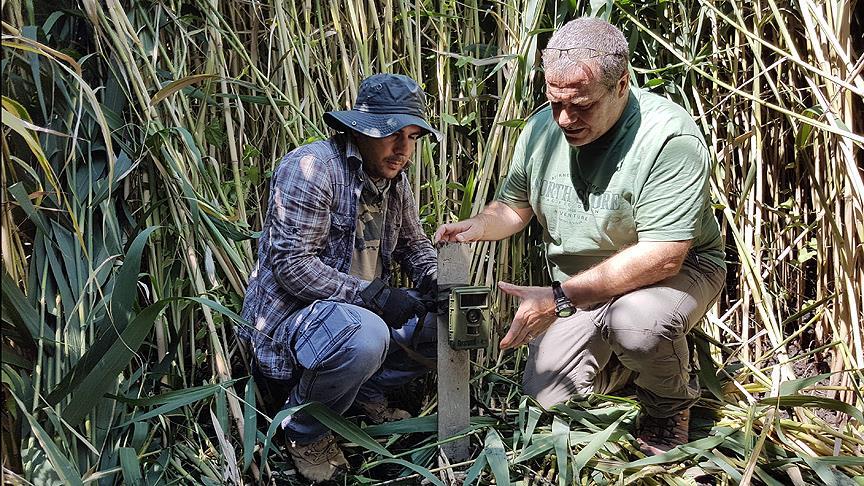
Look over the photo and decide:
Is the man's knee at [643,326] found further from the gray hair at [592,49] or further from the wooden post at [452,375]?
the gray hair at [592,49]

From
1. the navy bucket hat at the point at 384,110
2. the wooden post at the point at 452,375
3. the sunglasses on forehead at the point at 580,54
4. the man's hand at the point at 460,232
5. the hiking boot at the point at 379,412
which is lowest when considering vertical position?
the hiking boot at the point at 379,412

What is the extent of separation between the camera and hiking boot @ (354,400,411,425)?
88.7 inches

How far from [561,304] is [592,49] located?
613mm

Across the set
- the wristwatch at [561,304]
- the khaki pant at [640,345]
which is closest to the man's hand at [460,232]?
the wristwatch at [561,304]

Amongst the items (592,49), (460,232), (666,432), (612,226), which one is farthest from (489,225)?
(666,432)

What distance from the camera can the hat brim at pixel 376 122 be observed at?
196cm

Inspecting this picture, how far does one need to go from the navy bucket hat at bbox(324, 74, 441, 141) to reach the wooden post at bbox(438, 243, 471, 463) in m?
0.31

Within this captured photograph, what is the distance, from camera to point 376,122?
6.53ft

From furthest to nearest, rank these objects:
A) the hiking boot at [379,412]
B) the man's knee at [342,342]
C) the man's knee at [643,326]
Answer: the hiking boot at [379,412] → the man's knee at [643,326] → the man's knee at [342,342]

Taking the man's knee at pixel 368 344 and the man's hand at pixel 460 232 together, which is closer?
the man's knee at pixel 368 344

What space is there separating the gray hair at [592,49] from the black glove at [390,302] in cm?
66

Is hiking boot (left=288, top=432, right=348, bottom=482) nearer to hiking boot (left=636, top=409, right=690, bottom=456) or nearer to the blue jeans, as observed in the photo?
the blue jeans

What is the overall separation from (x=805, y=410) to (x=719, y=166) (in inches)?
31.3

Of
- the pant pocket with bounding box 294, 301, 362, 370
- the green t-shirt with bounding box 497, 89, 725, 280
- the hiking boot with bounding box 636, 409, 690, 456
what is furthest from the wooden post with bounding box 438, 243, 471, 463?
the hiking boot with bounding box 636, 409, 690, 456
